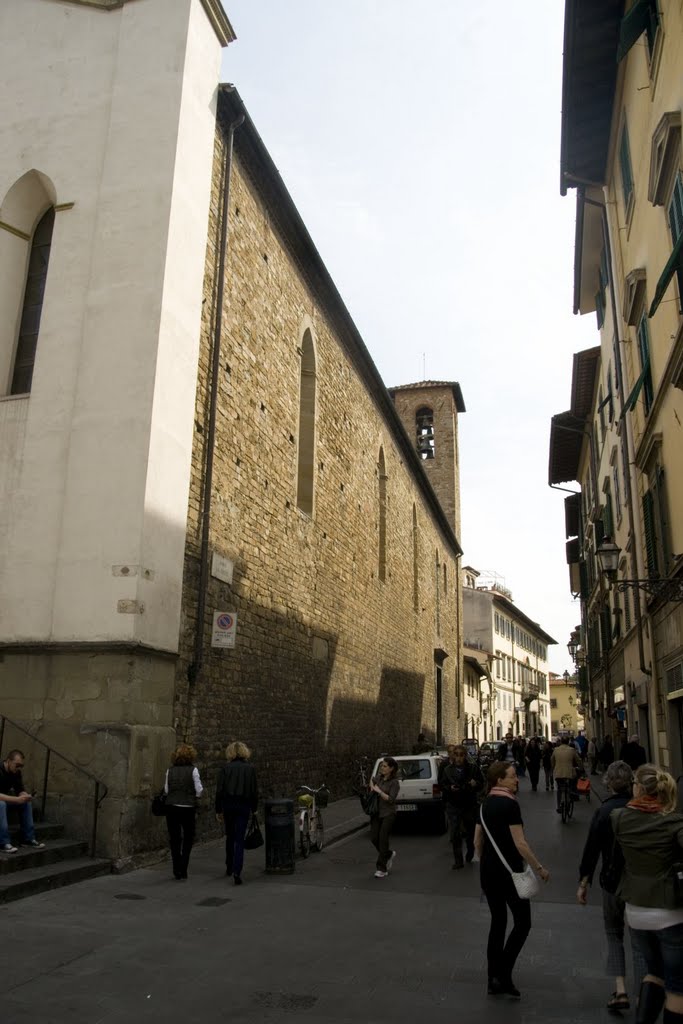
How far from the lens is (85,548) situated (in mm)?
10398

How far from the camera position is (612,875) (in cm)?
515

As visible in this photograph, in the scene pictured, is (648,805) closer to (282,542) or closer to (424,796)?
(424,796)

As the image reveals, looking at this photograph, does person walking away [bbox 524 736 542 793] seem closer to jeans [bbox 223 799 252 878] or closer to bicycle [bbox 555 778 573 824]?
bicycle [bbox 555 778 573 824]

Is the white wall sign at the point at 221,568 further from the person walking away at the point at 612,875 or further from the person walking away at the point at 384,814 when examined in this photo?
the person walking away at the point at 612,875

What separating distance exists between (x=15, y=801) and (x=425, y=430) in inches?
1491

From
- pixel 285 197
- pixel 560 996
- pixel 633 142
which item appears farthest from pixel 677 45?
pixel 560 996

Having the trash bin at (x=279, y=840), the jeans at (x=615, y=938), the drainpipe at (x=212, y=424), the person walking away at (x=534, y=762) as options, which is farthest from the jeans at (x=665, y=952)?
the person walking away at (x=534, y=762)

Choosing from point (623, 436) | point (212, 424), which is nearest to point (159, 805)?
point (212, 424)

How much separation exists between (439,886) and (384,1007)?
4626 millimetres

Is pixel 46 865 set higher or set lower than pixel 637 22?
lower

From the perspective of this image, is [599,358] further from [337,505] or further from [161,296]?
[161,296]

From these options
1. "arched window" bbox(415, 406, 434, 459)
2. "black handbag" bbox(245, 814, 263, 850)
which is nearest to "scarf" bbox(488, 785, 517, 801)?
"black handbag" bbox(245, 814, 263, 850)

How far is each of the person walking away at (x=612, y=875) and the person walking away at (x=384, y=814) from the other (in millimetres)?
4579

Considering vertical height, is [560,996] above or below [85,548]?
below
